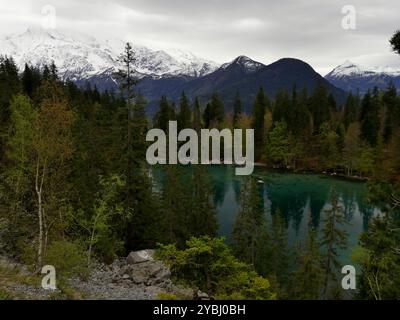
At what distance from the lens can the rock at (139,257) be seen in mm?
25562

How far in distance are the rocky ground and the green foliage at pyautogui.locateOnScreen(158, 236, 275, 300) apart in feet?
2.72

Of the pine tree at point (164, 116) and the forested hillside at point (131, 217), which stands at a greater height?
the pine tree at point (164, 116)

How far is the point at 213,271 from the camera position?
16.0 metres

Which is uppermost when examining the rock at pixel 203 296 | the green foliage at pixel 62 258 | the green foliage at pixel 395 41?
the green foliage at pixel 395 41

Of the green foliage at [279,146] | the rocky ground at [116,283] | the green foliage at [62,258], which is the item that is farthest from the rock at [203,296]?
the green foliage at [279,146]

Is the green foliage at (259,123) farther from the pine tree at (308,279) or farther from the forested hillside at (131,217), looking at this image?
the pine tree at (308,279)

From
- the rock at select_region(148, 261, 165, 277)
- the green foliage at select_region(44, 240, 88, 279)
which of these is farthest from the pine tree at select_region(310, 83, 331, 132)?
the green foliage at select_region(44, 240, 88, 279)

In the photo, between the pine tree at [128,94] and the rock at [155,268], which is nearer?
the rock at [155,268]

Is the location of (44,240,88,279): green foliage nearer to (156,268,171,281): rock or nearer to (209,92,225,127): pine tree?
(156,268,171,281): rock

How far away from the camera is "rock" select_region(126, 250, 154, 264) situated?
25.6 meters

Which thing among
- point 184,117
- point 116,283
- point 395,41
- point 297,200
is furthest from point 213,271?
point 184,117
